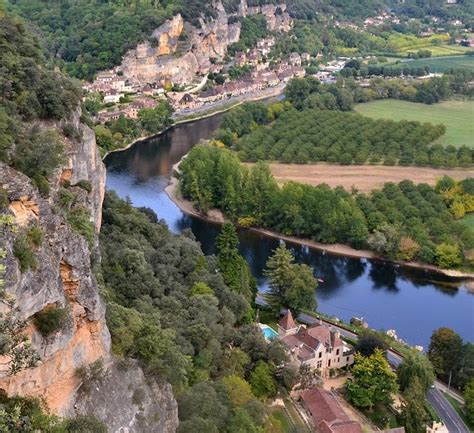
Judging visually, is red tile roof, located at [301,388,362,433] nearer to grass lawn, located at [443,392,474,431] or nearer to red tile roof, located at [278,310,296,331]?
red tile roof, located at [278,310,296,331]

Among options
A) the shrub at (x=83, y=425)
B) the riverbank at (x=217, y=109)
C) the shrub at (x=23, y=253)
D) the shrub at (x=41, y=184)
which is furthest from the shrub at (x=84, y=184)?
the riverbank at (x=217, y=109)

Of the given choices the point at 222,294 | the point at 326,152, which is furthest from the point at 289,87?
the point at 222,294

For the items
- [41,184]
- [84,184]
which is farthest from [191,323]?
[41,184]

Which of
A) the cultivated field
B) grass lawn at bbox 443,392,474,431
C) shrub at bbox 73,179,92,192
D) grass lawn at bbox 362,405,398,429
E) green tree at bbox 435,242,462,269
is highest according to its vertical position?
shrub at bbox 73,179,92,192

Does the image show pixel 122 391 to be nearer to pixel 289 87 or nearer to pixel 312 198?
pixel 312 198

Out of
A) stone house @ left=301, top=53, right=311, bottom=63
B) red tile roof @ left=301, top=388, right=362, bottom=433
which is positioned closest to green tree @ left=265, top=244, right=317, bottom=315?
red tile roof @ left=301, top=388, right=362, bottom=433

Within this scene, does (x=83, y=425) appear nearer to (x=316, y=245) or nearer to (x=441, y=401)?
(x=441, y=401)
